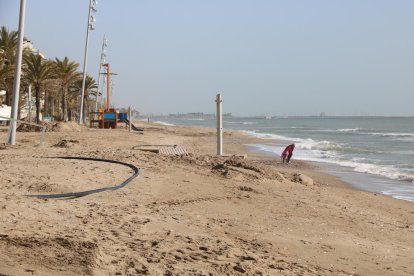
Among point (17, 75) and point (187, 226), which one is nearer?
point (187, 226)

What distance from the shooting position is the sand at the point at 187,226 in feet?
12.6

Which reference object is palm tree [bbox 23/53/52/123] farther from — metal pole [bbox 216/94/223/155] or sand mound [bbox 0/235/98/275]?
sand mound [bbox 0/235/98/275]

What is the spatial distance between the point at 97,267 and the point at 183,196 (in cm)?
377

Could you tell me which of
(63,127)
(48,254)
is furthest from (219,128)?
(63,127)

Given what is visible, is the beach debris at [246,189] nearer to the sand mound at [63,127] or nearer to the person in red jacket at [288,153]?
the person in red jacket at [288,153]

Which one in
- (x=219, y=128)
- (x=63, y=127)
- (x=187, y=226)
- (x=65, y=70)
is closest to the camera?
(x=187, y=226)

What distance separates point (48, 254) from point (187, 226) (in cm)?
197

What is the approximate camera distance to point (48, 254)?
12.1 ft

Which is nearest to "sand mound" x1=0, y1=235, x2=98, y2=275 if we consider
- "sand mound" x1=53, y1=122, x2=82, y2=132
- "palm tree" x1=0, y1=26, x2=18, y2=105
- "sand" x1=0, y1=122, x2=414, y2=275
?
"sand" x1=0, y1=122, x2=414, y2=275

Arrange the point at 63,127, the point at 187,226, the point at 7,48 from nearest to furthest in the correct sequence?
the point at 187,226
the point at 63,127
the point at 7,48

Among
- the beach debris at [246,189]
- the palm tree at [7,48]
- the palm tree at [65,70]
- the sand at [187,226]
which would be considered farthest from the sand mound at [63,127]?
the beach debris at [246,189]

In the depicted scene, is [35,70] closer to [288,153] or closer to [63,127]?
[63,127]

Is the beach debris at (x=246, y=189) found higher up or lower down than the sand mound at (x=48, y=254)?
lower down

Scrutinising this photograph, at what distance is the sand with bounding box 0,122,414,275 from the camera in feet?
12.6
